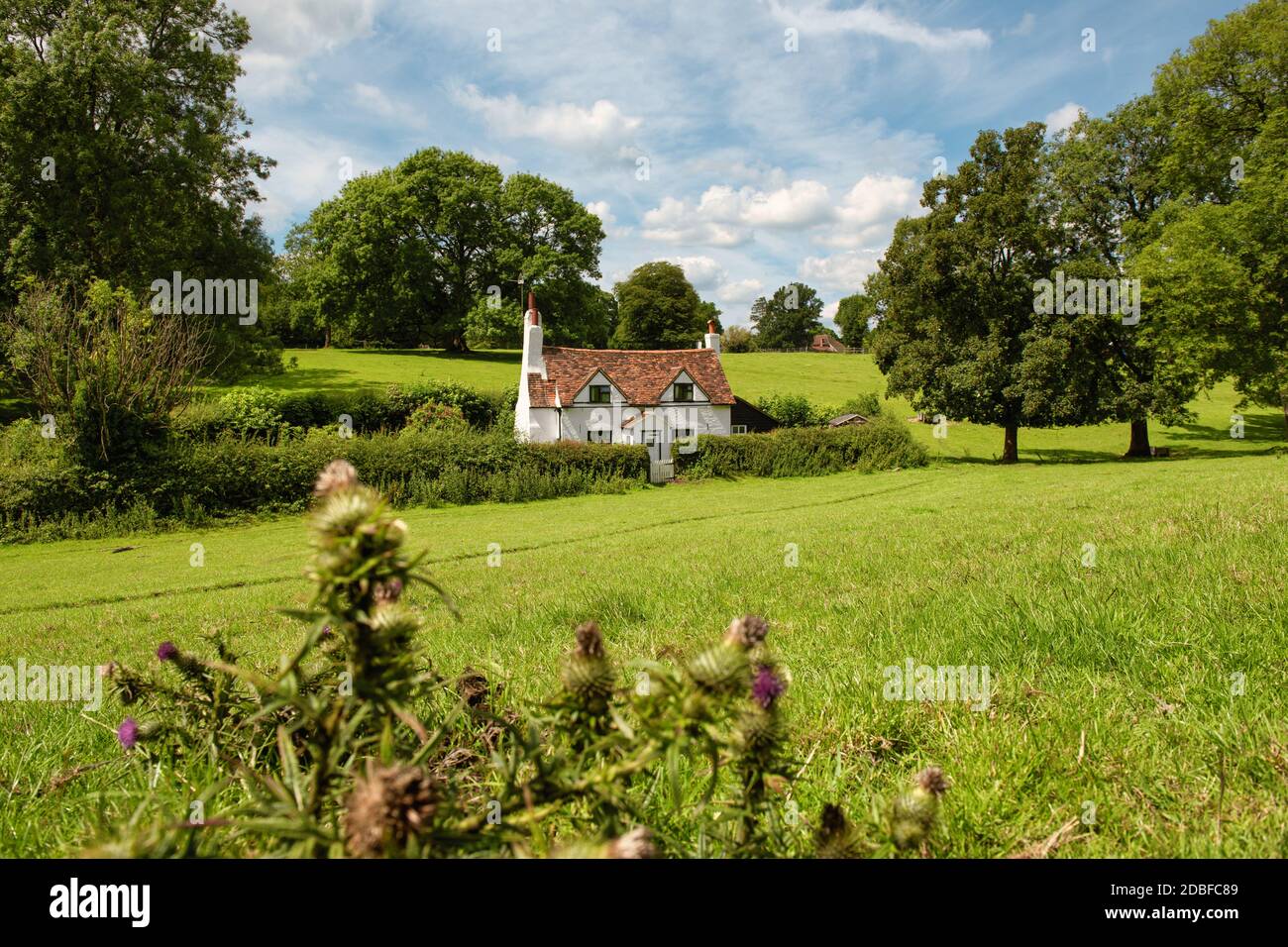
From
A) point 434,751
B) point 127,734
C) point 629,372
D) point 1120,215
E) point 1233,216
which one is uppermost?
point 1120,215

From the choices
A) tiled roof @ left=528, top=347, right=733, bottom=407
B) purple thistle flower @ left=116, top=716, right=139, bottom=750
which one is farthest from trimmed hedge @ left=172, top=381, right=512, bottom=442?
purple thistle flower @ left=116, top=716, right=139, bottom=750

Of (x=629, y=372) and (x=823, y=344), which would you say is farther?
(x=823, y=344)

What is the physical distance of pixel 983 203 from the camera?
37.8 metres

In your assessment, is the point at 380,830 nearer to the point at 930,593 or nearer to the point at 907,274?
the point at 930,593

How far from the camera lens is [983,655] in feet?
10.9

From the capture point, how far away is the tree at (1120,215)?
35.3m

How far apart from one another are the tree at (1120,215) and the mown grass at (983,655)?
31539mm

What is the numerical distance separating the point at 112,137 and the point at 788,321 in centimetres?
10389

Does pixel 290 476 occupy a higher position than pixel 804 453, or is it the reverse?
pixel 804 453

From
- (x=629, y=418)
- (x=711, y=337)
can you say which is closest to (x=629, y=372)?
(x=629, y=418)

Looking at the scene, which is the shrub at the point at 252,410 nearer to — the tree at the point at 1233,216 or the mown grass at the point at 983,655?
the mown grass at the point at 983,655

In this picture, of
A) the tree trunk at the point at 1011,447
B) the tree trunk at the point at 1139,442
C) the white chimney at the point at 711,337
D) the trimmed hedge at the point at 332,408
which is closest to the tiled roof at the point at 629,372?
the white chimney at the point at 711,337

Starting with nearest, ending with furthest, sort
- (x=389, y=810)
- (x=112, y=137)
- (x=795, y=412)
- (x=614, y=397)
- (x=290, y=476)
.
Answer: (x=389, y=810)
(x=290, y=476)
(x=112, y=137)
(x=614, y=397)
(x=795, y=412)

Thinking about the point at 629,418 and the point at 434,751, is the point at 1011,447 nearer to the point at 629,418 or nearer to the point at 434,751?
the point at 629,418
